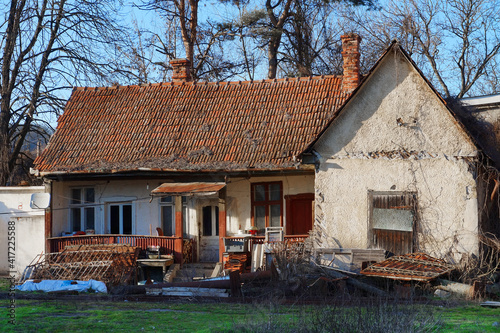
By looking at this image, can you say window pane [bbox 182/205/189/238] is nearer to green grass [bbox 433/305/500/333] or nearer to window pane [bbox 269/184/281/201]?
window pane [bbox 269/184/281/201]

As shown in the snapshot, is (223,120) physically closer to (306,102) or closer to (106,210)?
(306,102)

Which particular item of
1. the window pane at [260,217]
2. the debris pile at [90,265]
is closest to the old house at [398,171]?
the window pane at [260,217]

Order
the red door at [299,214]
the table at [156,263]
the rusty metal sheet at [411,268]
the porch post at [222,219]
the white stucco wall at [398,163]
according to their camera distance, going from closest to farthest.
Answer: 1. the rusty metal sheet at [411,268]
2. the white stucco wall at [398,163]
3. the table at [156,263]
4. the porch post at [222,219]
5. the red door at [299,214]

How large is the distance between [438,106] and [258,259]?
624cm

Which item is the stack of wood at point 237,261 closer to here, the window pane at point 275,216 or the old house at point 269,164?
the old house at point 269,164

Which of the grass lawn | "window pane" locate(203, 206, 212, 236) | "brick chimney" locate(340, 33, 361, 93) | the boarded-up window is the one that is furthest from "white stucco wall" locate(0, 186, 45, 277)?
the boarded-up window

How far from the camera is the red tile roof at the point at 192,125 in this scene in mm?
19109

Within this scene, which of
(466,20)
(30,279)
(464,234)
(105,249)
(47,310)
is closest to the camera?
(47,310)

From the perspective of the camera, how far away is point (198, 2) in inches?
1213

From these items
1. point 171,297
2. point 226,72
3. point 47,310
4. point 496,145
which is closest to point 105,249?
point 171,297

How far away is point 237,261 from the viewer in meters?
17.8

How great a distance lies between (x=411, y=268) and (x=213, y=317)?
6.09m

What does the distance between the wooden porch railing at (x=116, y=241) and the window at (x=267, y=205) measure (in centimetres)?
261

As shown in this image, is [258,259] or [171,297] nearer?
[171,297]
